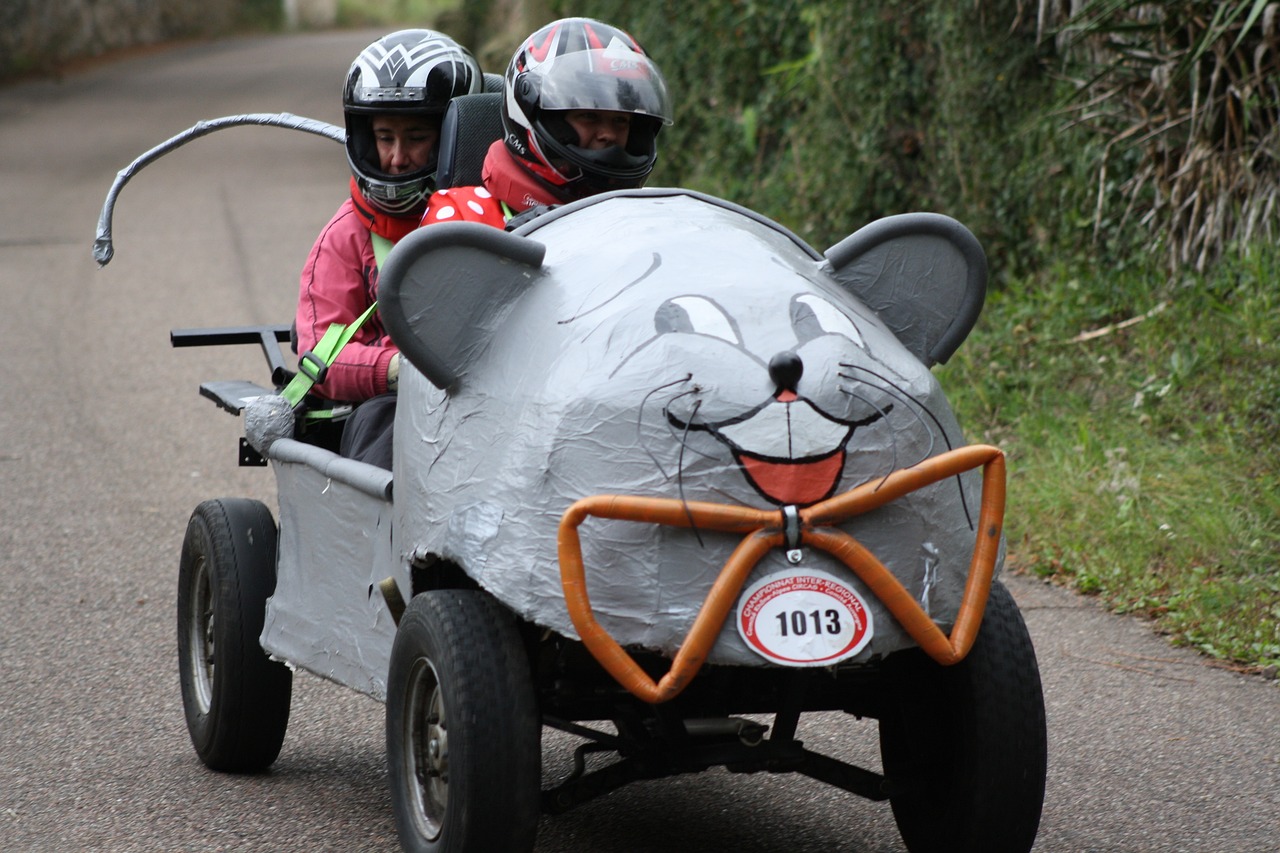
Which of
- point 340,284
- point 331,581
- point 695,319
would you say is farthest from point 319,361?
point 695,319

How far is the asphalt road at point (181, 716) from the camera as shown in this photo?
3.86 m

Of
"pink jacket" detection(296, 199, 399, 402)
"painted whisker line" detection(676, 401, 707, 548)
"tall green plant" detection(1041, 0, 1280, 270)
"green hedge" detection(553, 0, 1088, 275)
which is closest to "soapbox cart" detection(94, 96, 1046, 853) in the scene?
"painted whisker line" detection(676, 401, 707, 548)

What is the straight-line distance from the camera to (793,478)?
2854mm

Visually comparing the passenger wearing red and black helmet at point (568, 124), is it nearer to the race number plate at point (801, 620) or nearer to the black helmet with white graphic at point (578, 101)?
the black helmet with white graphic at point (578, 101)

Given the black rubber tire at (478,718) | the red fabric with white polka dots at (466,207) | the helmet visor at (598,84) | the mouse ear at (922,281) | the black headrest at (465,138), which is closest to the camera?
the black rubber tire at (478,718)

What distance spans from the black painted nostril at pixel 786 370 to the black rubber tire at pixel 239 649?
1.82m

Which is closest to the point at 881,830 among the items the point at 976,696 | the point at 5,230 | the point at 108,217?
the point at 976,696

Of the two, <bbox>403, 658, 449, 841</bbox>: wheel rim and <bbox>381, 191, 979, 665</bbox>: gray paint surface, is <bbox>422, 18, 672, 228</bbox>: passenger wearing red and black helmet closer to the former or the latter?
<bbox>381, 191, 979, 665</bbox>: gray paint surface

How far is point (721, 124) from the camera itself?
1205 centimetres

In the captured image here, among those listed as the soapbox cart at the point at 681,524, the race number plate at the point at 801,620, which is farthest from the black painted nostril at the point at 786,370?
the race number plate at the point at 801,620

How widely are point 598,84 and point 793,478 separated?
1.35m

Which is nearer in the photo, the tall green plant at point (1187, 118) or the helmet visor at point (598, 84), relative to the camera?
the helmet visor at point (598, 84)

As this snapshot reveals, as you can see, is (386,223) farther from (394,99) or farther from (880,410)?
(880,410)

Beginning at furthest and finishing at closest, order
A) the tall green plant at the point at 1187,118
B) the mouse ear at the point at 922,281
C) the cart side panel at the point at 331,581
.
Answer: the tall green plant at the point at 1187,118 < the cart side panel at the point at 331,581 < the mouse ear at the point at 922,281
